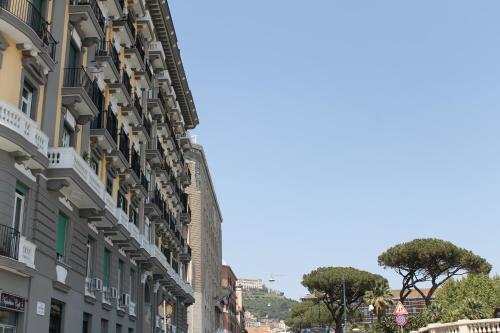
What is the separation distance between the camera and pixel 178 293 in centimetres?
4453

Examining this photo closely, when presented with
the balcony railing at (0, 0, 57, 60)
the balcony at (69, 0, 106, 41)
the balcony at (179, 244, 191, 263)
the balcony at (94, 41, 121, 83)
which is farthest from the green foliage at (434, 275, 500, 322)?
the balcony railing at (0, 0, 57, 60)

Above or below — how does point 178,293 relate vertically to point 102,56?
below

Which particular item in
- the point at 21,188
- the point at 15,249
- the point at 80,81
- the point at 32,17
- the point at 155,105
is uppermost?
the point at 155,105

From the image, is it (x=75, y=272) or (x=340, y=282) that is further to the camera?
(x=340, y=282)

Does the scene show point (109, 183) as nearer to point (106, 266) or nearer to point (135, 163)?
point (106, 266)

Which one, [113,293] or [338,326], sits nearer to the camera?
[113,293]

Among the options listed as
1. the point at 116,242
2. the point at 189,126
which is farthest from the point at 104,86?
the point at 189,126

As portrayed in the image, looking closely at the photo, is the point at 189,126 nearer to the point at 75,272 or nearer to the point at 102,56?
the point at 102,56

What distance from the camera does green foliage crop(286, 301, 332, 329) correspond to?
117 meters

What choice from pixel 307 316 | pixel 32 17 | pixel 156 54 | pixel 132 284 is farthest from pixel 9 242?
pixel 307 316

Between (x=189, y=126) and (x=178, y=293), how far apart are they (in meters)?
16.5

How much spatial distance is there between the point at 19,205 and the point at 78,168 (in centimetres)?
285

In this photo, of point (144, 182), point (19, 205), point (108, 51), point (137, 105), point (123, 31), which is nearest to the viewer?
point (19, 205)

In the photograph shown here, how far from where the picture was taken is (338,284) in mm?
86062
